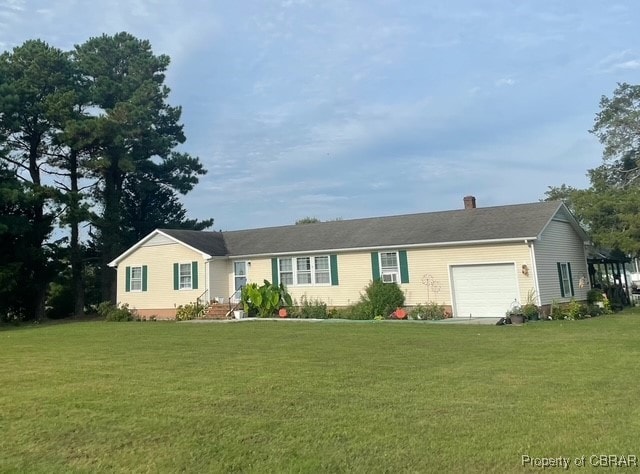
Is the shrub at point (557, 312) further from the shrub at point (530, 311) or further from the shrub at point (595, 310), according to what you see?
the shrub at point (595, 310)

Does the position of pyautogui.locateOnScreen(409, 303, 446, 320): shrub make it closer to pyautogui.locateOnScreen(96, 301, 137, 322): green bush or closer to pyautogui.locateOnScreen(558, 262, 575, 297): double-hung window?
pyautogui.locateOnScreen(558, 262, 575, 297): double-hung window

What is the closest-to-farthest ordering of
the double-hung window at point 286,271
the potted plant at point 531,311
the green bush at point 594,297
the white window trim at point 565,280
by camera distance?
the potted plant at point 531,311 < the white window trim at point 565,280 < the green bush at point 594,297 < the double-hung window at point 286,271

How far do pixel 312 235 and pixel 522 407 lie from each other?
63.1ft

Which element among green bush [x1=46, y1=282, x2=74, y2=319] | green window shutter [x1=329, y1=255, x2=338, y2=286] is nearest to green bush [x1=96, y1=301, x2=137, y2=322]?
Result: green bush [x1=46, y1=282, x2=74, y2=319]

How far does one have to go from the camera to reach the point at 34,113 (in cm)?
2872

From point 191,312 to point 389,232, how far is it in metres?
10.2

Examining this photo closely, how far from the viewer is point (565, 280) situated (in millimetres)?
20453

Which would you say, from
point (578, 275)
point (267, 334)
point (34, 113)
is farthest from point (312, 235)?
Result: point (34, 113)

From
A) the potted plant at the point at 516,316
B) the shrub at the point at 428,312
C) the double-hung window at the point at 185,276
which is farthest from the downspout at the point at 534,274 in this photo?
the double-hung window at the point at 185,276

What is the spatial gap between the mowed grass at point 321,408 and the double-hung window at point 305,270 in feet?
37.8

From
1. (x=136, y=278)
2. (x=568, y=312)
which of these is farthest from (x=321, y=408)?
(x=136, y=278)

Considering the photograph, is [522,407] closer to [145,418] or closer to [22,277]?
[145,418]

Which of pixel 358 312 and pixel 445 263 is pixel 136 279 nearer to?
pixel 358 312

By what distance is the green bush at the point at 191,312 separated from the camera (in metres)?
23.8
